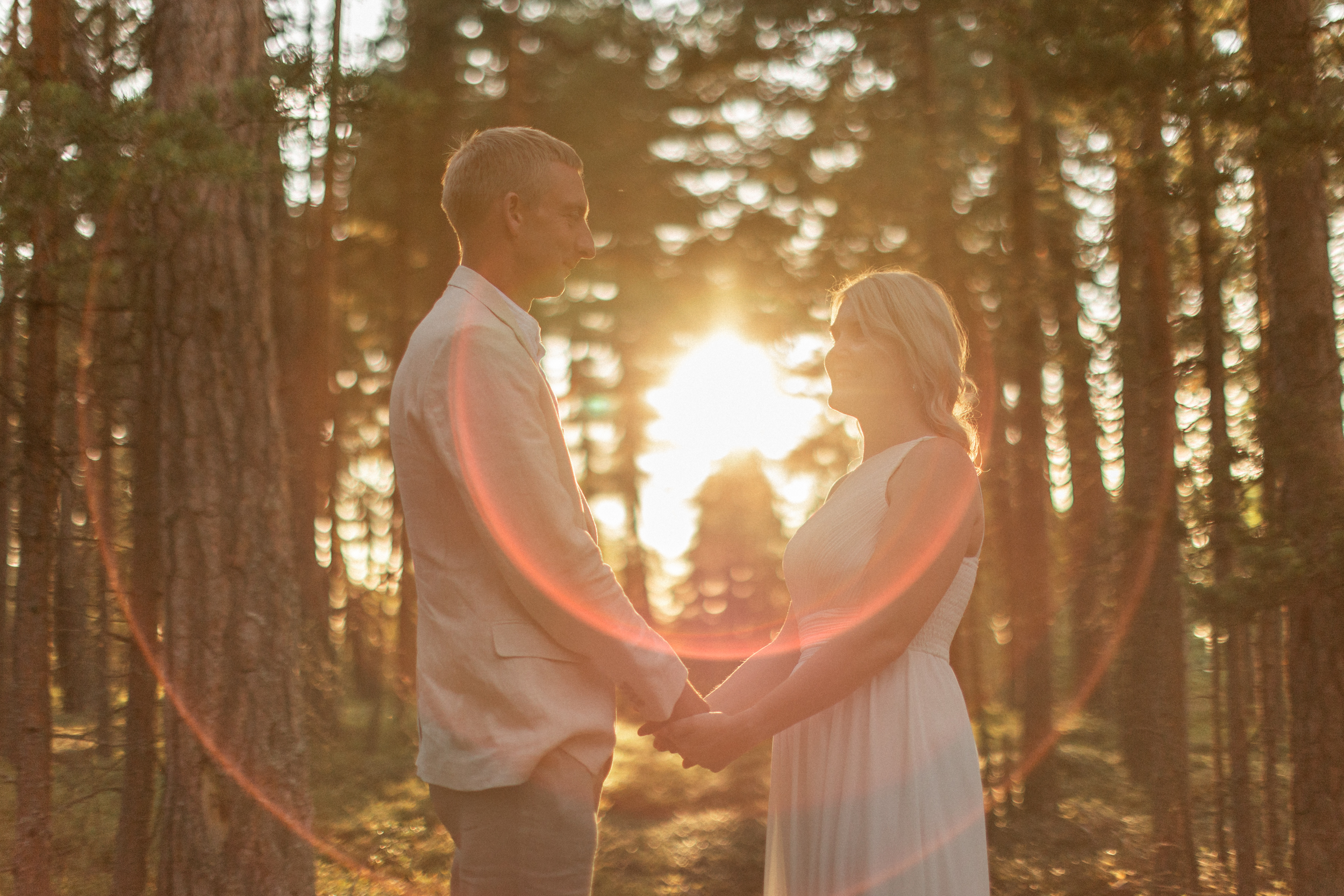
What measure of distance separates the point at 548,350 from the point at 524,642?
267 inches

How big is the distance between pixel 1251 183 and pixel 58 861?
859 centimetres

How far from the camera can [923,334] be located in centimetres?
297

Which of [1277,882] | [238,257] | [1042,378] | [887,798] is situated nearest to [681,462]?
[1042,378]

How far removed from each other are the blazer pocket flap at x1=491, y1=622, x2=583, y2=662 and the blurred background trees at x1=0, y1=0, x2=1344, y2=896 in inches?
39.3

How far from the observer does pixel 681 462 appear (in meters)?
25.5

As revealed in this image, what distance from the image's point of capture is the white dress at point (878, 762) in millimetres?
2832

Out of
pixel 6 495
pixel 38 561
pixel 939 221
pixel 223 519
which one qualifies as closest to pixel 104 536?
pixel 38 561

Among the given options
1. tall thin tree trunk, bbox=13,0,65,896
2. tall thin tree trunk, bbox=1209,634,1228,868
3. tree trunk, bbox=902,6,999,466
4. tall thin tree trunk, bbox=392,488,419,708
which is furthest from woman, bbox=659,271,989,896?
tall thin tree trunk, bbox=392,488,419,708

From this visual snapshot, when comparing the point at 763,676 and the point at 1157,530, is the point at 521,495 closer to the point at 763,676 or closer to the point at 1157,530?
the point at 763,676

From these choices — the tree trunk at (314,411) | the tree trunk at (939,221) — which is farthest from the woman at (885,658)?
the tree trunk at (939,221)

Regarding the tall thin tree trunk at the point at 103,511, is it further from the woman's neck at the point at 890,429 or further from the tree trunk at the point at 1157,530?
the tree trunk at the point at 1157,530

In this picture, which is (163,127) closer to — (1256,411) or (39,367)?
(39,367)

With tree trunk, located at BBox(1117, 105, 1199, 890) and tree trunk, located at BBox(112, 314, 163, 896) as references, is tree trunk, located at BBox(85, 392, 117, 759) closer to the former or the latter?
tree trunk, located at BBox(112, 314, 163, 896)

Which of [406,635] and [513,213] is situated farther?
[406,635]
